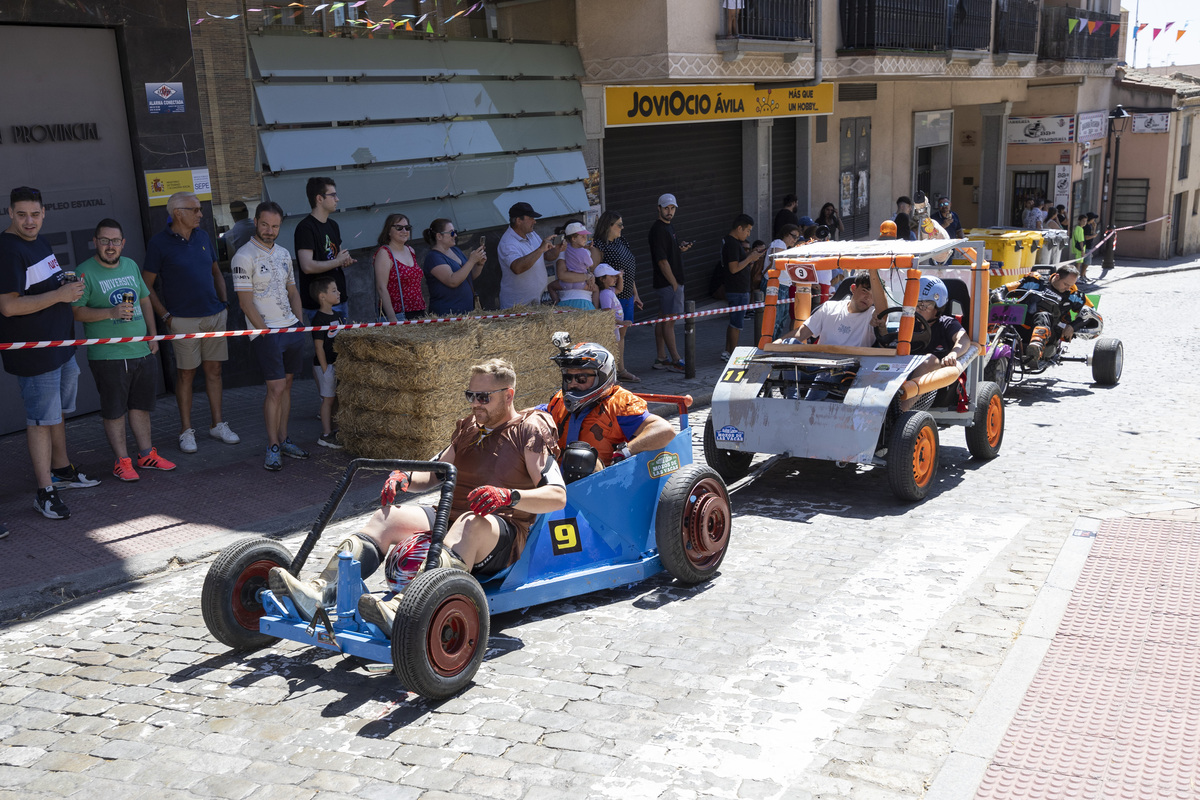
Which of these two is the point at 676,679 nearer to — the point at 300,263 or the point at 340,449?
the point at 340,449

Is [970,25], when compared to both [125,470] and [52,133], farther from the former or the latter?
[125,470]

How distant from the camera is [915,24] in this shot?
62.7ft

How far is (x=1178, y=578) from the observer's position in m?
6.34

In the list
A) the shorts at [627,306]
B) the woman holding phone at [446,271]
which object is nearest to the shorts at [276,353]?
the woman holding phone at [446,271]

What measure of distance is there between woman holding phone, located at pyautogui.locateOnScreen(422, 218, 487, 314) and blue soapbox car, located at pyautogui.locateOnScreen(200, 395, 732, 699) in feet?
11.9

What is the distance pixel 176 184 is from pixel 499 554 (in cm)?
670

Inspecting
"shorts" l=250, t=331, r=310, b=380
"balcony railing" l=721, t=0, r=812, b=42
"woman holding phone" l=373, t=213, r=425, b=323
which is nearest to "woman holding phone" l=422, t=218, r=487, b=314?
"woman holding phone" l=373, t=213, r=425, b=323

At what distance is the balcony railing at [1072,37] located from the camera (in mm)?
25391

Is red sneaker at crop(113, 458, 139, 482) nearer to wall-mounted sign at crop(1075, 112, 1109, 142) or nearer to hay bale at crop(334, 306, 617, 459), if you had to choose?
hay bale at crop(334, 306, 617, 459)

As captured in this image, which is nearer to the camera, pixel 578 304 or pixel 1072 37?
pixel 578 304

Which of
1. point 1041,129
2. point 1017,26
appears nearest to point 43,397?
point 1017,26

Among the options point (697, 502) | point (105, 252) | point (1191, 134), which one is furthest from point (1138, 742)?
point (1191, 134)

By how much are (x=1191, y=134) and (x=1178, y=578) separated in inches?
1318

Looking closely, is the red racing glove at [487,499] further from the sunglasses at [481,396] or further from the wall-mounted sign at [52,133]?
the wall-mounted sign at [52,133]
